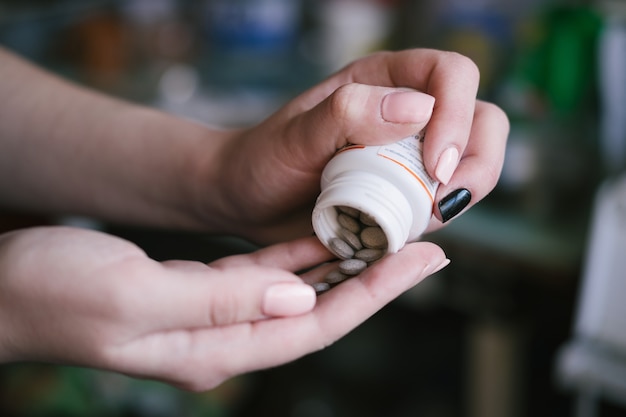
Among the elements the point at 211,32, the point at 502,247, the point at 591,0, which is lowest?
the point at 502,247

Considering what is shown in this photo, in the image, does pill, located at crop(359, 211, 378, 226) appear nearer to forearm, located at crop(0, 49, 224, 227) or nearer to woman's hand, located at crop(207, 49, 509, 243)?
woman's hand, located at crop(207, 49, 509, 243)

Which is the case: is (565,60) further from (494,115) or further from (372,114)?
(372,114)

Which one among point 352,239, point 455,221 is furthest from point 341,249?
point 455,221

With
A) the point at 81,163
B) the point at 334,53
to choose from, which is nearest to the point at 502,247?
the point at 81,163

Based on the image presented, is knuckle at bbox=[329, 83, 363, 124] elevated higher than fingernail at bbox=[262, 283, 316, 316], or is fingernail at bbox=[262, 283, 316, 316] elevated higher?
knuckle at bbox=[329, 83, 363, 124]

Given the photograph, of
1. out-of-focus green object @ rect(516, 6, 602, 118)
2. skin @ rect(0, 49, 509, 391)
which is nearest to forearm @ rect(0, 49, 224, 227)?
skin @ rect(0, 49, 509, 391)

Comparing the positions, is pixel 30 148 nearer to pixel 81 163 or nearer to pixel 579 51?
pixel 81 163

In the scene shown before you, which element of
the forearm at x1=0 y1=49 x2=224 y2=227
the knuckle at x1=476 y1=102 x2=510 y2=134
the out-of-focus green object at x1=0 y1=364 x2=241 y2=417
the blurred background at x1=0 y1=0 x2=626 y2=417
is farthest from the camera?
the out-of-focus green object at x1=0 y1=364 x2=241 y2=417
